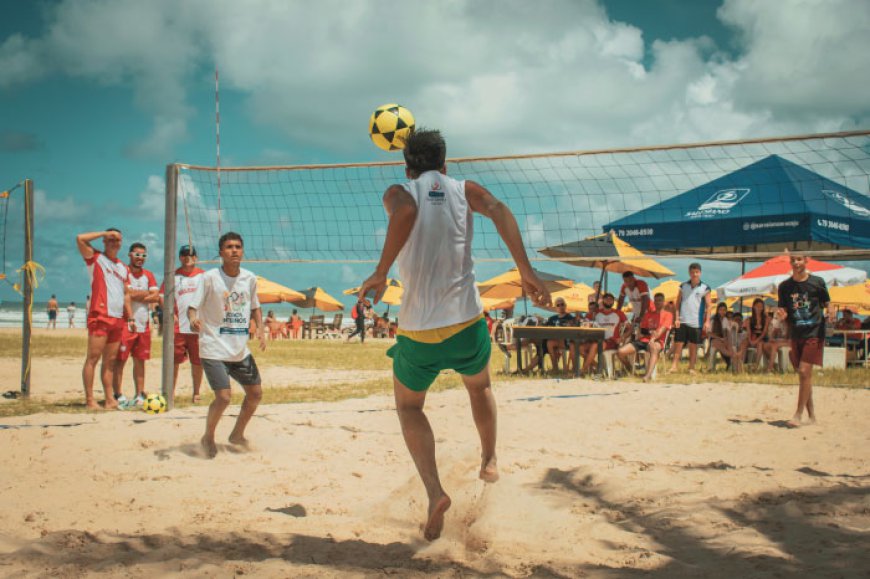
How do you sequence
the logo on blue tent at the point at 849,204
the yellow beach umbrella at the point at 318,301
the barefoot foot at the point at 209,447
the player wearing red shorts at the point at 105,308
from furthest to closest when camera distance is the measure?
the yellow beach umbrella at the point at 318,301
the logo on blue tent at the point at 849,204
the player wearing red shorts at the point at 105,308
the barefoot foot at the point at 209,447

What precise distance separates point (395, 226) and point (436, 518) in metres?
1.26

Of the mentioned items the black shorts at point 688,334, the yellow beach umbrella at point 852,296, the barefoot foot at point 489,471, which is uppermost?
the yellow beach umbrella at point 852,296

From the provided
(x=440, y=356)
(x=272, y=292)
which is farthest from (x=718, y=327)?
(x=272, y=292)

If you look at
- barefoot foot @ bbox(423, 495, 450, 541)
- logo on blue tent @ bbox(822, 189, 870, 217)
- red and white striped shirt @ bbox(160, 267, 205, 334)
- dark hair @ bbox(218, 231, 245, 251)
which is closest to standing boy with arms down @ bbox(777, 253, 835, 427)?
barefoot foot @ bbox(423, 495, 450, 541)

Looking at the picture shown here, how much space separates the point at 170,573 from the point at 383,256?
4.81 ft

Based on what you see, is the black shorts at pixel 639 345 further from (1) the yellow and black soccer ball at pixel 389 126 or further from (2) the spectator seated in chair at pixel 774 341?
(1) the yellow and black soccer ball at pixel 389 126

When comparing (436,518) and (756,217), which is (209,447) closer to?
(436,518)

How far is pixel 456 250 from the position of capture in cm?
295

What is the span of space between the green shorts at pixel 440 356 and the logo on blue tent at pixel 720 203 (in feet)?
32.4

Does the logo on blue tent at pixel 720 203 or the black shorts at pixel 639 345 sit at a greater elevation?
the logo on blue tent at pixel 720 203

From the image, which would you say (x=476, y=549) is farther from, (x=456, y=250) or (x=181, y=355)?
(x=181, y=355)

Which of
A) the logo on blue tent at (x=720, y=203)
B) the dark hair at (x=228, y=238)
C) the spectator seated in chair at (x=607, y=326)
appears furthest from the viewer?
the logo on blue tent at (x=720, y=203)

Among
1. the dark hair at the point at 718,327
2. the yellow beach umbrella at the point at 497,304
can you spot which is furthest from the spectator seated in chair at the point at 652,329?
the yellow beach umbrella at the point at 497,304

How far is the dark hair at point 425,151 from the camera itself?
309 cm
